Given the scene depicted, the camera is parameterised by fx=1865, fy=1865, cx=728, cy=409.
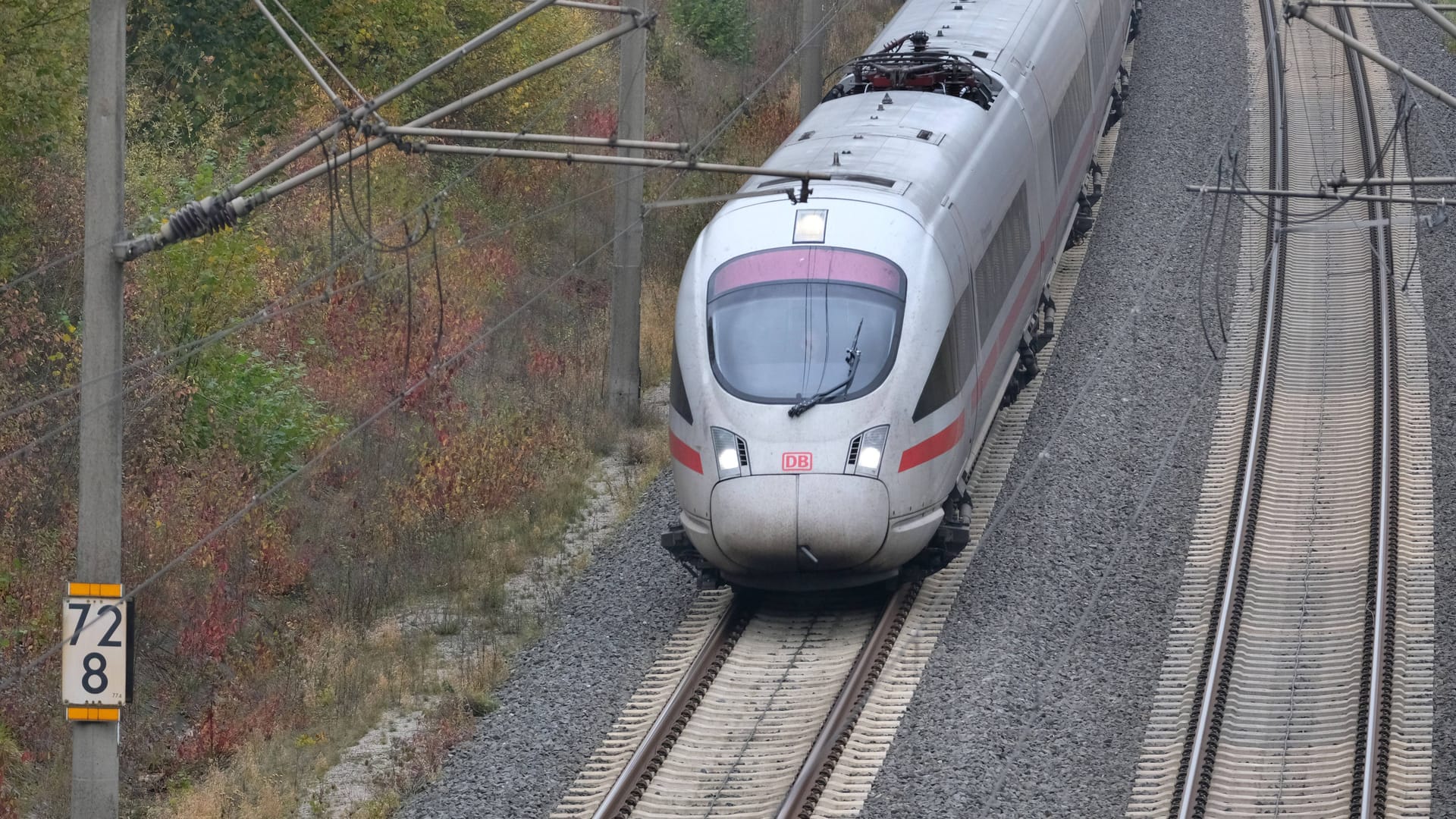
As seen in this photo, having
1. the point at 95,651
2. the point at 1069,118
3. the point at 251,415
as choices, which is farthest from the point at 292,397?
the point at 1069,118

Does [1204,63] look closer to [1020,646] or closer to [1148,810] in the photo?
[1020,646]

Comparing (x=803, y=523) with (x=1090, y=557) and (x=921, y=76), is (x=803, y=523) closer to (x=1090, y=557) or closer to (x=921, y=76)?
(x=1090, y=557)

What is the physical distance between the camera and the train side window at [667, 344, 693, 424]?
1412 centimetres

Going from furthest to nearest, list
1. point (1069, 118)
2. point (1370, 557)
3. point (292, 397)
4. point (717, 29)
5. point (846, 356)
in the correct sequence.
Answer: point (717, 29)
point (1069, 118)
point (292, 397)
point (1370, 557)
point (846, 356)

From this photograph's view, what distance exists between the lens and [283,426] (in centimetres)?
1788

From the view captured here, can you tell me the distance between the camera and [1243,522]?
16.4m

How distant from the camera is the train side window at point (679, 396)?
14117mm

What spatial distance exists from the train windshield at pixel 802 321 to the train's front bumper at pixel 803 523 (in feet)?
2.22

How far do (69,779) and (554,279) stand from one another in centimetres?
1178

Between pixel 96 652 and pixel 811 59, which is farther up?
pixel 811 59

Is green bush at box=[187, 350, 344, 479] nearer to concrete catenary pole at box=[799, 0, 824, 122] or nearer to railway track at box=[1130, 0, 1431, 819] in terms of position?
concrete catenary pole at box=[799, 0, 824, 122]

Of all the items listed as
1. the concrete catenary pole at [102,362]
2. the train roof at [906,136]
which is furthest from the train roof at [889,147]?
the concrete catenary pole at [102,362]

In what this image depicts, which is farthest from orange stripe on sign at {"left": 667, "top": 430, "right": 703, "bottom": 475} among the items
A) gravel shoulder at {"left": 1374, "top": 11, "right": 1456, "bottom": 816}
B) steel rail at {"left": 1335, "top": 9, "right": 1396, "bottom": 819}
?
gravel shoulder at {"left": 1374, "top": 11, "right": 1456, "bottom": 816}

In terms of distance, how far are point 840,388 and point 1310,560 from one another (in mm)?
4963
